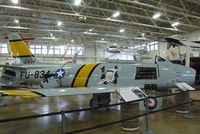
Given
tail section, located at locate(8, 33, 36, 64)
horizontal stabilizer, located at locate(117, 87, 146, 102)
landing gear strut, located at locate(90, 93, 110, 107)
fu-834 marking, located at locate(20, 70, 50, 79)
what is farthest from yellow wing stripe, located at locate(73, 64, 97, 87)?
tail section, located at locate(8, 33, 36, 64)

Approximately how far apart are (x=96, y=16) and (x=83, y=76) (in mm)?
9465

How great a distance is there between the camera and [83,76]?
679cm

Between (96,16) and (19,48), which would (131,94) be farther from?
(96,16)

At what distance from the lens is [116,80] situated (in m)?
6.35

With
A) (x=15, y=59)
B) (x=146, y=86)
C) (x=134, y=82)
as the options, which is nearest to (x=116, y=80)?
(x=134, y=82)

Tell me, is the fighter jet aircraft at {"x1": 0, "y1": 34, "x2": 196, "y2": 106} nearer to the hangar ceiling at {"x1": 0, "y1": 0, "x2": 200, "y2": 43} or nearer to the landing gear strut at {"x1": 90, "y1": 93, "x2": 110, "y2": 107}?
the landing gear strut at {"x1": 90, "y1": 93, "x2": 110, "y2": 107}

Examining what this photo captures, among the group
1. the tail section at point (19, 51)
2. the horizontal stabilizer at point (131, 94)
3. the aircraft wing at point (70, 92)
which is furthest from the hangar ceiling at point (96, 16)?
the horizontal stabilizer at point (131, 94)

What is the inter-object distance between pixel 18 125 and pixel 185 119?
484 centimetres

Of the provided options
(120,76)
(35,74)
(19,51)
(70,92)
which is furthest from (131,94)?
(19,51)

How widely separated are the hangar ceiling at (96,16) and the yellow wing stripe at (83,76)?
6.23 m

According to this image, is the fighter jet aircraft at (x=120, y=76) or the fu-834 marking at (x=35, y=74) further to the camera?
the fu-834 marking at (x=35, y=74)

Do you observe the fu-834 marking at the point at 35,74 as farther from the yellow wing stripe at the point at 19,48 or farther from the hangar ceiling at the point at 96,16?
the hangar ceiling at the point at 96,16

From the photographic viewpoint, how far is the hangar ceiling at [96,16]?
43.3 feet

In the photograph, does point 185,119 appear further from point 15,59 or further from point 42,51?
point 42,51
